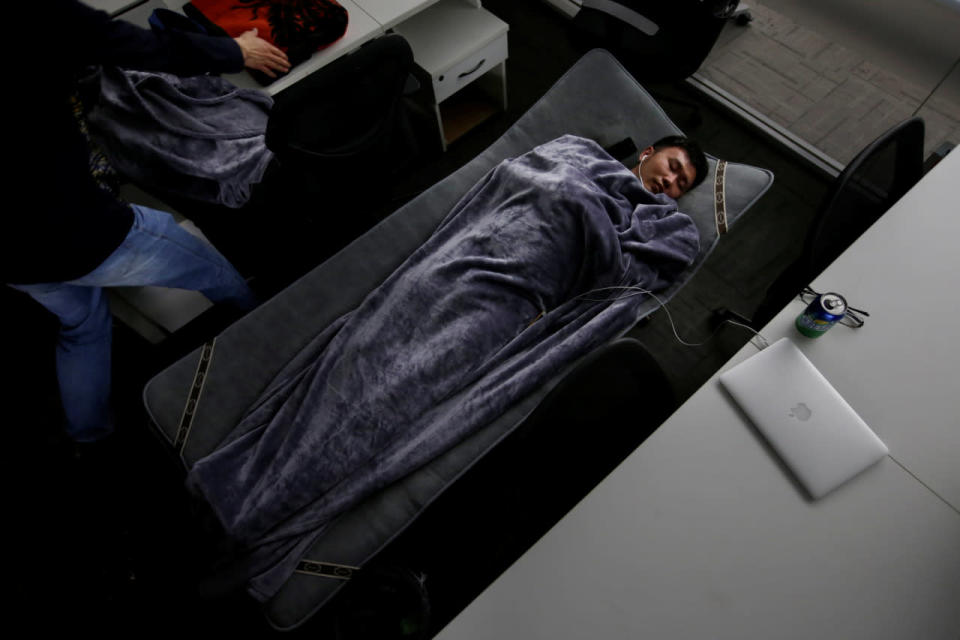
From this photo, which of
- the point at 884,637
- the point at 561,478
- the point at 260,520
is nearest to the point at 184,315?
the point at 260,520

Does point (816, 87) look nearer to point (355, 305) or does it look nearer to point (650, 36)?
point (650, 36)

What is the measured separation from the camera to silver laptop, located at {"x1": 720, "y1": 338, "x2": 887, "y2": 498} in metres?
1.09

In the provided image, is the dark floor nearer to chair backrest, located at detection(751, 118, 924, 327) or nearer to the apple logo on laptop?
the apple logo on laptop

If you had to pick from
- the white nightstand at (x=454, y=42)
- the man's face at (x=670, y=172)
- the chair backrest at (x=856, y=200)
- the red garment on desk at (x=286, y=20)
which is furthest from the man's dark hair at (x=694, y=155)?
the red garment on desk at (x=286, y=20)

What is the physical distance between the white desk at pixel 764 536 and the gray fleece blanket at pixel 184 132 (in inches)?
56.0

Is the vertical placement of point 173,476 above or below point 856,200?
below

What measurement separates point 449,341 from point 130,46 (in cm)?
105

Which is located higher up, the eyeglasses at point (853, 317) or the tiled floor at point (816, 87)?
the tiled floor at point (816, 87)

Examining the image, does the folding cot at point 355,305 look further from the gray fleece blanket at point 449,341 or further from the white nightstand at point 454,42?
the white nightstand at point 454,42

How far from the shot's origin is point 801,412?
1141 millimetres

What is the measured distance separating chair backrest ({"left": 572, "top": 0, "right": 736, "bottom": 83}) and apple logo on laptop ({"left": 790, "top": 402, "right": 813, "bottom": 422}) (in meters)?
1.37

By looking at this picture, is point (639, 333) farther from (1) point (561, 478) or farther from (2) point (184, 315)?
(2) point (184, 315)

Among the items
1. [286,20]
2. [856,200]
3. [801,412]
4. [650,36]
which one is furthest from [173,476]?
[650,36]

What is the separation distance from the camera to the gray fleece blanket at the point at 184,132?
5.10 feet
